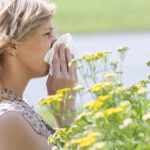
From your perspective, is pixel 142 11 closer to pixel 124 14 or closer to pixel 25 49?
pixel 124 14

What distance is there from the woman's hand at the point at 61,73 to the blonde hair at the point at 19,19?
0.42 feet

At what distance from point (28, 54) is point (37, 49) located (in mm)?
41

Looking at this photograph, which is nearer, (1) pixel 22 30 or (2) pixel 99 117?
(2) pixel 99 117

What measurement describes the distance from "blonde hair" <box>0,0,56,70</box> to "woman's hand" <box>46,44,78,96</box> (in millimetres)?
128

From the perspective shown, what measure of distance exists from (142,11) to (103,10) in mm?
1131

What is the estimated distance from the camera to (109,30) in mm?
10578

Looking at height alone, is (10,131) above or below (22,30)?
below

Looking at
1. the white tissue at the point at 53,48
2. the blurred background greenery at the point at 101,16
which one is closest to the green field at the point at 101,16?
the blurred background greenery at the point at 101,16

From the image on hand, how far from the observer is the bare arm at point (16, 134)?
4.25ft

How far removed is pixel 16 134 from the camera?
4.30ft

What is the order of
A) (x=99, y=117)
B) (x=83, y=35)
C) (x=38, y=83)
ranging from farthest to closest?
(x=83, y=35) → (x=38, y=83) → (x=99, y=117)

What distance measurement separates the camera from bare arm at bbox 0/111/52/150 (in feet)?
4.25

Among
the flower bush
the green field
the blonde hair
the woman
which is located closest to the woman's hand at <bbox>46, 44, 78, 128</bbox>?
the woman

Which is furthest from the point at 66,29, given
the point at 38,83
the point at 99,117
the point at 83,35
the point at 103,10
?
the point at 99,117
